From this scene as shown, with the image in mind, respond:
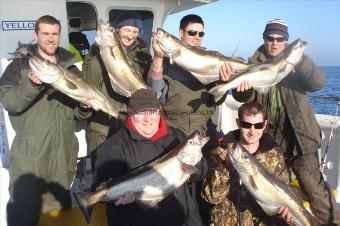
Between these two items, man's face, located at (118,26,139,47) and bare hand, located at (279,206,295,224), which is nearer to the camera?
bare hand, located at (279,206,295,224)

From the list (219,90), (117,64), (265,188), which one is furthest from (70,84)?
(265,188)

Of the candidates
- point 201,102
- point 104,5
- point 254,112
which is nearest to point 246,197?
point 254,112

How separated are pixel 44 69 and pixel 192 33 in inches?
73.0

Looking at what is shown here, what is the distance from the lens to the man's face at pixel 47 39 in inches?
166

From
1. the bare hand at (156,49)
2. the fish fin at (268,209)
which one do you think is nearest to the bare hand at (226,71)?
the bare hand at (156,49)

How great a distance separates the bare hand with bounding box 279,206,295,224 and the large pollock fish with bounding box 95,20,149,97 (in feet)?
6.68

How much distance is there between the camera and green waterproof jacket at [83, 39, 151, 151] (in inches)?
181

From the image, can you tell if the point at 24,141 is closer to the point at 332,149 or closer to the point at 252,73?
the point at 252,73

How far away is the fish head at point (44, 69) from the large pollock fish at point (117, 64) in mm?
596

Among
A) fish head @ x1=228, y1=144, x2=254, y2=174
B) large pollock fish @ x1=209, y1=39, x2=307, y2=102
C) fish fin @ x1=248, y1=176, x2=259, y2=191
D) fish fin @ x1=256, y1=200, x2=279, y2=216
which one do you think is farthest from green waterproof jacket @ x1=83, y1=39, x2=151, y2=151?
fish fin @ x1=256, y1=200, x2=279, y2=216

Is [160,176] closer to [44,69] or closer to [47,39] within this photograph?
[44,69]

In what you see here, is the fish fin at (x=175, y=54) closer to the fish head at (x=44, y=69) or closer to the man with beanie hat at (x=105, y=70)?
the man with beanie hat at (x=105, y=70)

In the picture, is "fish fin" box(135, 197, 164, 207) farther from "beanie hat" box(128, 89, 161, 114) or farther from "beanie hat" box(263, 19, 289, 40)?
"beanie hat" box(263, 19, 289, 40)

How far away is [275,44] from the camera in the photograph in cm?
448
